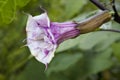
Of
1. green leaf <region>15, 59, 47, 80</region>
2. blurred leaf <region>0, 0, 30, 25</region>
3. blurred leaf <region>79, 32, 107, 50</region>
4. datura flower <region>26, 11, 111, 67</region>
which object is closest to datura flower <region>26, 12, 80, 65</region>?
datura flower <region>26, 11, 111, 67</region>

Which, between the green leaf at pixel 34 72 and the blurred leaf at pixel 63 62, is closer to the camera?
the blurred leaf at pixel 63 62

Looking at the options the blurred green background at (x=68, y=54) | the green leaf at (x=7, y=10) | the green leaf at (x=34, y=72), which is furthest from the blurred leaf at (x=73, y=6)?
the green leaf at (x=7, y=10)

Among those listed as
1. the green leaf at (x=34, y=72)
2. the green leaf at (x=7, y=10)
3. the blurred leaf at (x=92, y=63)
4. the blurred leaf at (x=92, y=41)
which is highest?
the green leaf at (x=7, y=10)

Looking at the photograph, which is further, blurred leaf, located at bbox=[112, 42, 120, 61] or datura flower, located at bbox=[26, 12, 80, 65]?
blurred leaf, located at bbox=[112, 42, 120, 61]

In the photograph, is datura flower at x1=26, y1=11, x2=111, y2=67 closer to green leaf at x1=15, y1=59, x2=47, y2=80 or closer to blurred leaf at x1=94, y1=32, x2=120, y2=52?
blurred leaf at x1=94, y1=32, x2=120, y2=52

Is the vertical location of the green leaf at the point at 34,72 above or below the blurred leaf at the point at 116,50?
below

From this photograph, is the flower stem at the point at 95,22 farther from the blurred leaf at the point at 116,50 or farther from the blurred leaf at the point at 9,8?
the blurred leaf at the point at 116,50

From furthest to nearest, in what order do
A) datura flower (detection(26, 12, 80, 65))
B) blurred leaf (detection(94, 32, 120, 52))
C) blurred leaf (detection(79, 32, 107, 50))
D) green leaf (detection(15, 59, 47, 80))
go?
green leaf (detection(15, 59, 47, 80))
blurred leaf (detection(94, 32, 120, 52))
blurred leaf (detection(79, 32, 107, 50))
datura flower (detection(26, 12, 80, 65))
